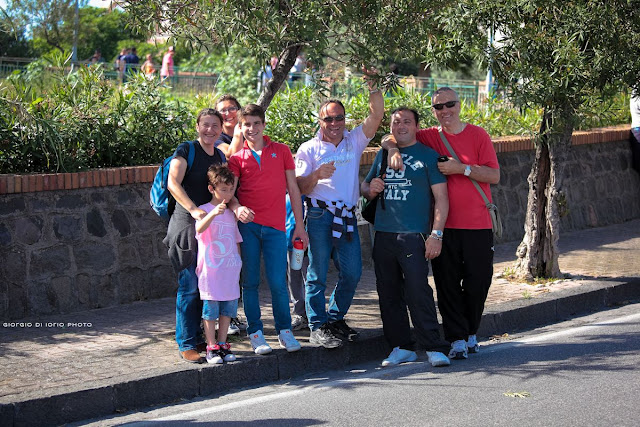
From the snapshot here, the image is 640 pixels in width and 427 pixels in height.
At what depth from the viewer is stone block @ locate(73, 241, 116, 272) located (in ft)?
26.4

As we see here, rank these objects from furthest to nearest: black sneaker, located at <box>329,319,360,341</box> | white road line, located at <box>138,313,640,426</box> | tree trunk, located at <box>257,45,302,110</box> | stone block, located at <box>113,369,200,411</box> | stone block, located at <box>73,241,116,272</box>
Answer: stone block, located at <box>73,241,116,272</box> < tree trunk, located at <box>257,45,302,110</box> < black sneaker, located at <box>329,319,360,341</box> < stone block, located at <box>113,369,200,411</box> < white road line, located at <box>138,313,640,426</box>

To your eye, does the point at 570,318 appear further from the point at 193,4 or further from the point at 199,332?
the point at 193,4

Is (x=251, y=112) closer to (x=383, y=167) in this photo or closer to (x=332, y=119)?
(x=332, y=119)

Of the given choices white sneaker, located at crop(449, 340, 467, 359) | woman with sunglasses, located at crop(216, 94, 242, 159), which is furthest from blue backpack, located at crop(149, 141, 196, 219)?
white sneaker, located at crop(449, 340, 467, 359)

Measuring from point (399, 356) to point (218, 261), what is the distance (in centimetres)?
160

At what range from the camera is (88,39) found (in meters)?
45.6

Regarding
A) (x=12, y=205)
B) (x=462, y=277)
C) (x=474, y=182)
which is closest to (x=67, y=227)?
(x=12, y=205)

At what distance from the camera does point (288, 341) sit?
6.71 metres

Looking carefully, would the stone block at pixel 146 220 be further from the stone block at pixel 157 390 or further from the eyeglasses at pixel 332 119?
the stone block at pixel 157 390

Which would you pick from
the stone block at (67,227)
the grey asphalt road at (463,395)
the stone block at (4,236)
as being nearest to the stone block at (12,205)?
the stone block at (4,236)

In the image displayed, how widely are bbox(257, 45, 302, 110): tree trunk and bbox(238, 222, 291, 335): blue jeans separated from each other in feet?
4.30

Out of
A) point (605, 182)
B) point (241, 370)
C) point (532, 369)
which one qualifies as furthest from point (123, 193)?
point (605, 182)

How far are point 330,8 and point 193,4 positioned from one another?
3.67 ft

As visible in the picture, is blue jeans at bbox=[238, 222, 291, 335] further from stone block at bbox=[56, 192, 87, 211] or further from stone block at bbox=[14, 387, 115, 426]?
stone block at bbox=[56, 192, 87, 211]
